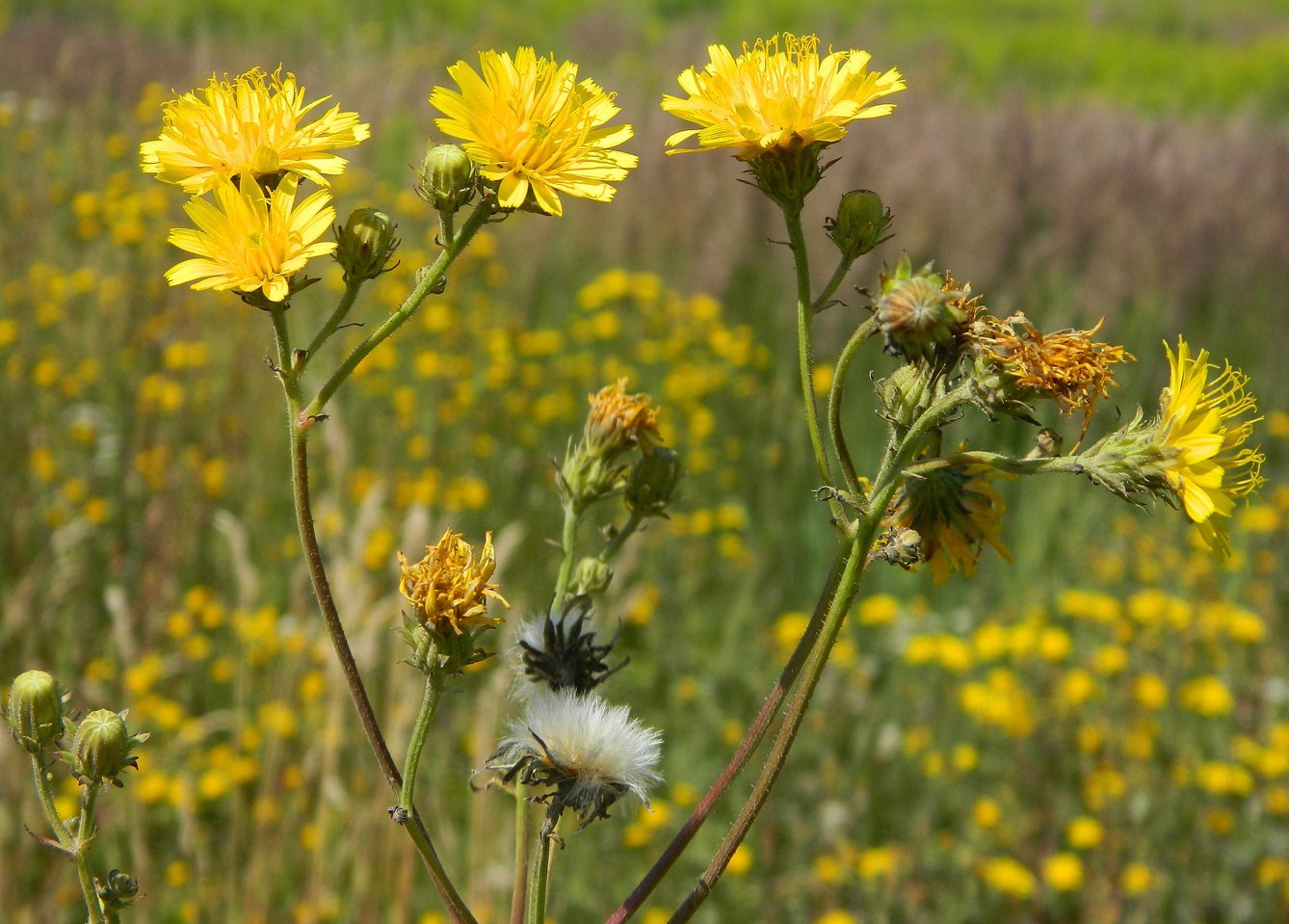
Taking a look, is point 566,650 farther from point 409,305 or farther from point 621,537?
point 409,305

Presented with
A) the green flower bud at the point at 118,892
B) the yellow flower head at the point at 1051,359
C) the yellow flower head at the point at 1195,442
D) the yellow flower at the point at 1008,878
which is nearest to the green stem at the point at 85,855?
the green flower bud at the point at 118,892

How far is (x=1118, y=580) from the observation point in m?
4.88

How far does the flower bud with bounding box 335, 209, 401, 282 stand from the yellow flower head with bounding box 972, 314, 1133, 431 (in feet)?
2.00

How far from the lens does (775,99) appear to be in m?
1.26

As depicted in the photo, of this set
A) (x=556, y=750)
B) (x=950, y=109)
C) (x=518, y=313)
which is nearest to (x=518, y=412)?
(x=518, y=313)

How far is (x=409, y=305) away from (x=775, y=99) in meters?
0.47

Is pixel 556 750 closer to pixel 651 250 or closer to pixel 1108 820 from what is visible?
pixel 1108 820

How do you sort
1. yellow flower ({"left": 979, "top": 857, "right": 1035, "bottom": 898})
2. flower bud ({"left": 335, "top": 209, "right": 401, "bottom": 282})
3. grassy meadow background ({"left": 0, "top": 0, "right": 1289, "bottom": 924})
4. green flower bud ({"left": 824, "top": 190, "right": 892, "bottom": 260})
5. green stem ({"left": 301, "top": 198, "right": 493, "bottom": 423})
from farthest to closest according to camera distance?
grassy meadow background ({"left": 0, "top": 0, "right": 1289, "bottom": 924}), yellow flower ({"left": 979, "top": 857, "right": 1035, "bottom": 898}), green flower bud ({"left": 824, "top": 190, "right": 892, "bottom": 260}), flower bud ({"left": 335, "top": 209, "right": 401, "bottom": 282}), green stem ({"left": 301, "top": 198, "right": 493, "bottom": 423})

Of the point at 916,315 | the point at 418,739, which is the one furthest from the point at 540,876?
the point at 916,315

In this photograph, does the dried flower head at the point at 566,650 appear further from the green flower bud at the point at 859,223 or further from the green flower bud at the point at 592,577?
the green flower bud at the point at 859,223

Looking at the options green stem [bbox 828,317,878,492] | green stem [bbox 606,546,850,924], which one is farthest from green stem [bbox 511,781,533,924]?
green stem [bbox 828,317,878,492]

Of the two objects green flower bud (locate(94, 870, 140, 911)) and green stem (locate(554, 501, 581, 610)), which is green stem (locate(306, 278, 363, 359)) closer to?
green stem (locate(554, 501, 581, 610))

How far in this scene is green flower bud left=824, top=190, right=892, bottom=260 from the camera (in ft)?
4.30

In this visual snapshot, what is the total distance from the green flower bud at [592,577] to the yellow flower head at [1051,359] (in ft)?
1.75
